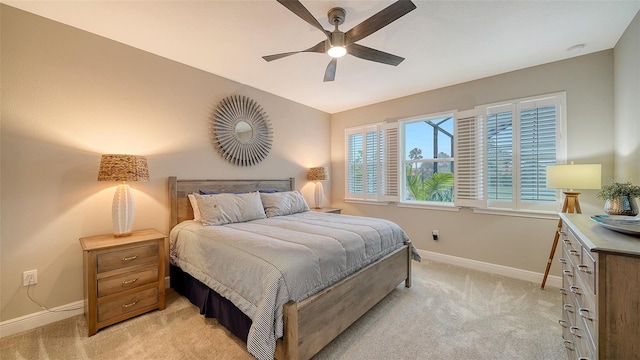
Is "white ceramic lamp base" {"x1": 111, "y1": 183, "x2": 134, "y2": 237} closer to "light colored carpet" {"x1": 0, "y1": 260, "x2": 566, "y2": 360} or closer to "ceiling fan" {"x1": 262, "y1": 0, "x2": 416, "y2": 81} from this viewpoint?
"light colored carpet" {"x1": 0, "y1": 260, "x2": 566, "y2": 360}

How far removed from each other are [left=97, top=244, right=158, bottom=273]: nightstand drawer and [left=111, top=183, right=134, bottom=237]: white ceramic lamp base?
0.25 metres

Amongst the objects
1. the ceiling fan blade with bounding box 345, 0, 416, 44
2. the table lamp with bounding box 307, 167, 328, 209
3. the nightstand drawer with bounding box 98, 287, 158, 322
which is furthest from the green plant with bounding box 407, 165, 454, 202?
the nightstand drawer with bounding box 98, 287, 158, 322

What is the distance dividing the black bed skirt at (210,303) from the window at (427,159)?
312 centimetres

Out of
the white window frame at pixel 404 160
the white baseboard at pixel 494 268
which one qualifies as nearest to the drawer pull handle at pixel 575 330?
the white baseboard at pixel 494 268

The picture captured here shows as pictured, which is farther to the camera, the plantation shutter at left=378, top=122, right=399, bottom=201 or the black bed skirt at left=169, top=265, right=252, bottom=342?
the plantation shutter at left=378, top=122, right=399, bottom=201

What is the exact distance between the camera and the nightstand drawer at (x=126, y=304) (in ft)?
6.60

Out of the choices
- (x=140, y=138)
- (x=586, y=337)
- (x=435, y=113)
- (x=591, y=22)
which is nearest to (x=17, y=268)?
(x=140, y=138)

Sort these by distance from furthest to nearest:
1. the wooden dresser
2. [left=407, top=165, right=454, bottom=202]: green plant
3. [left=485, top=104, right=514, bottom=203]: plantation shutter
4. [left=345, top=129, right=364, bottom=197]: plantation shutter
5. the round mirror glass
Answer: [left=345, top=129, right=364, bottom=197]: plantation shutter → [left=407, top=165, right=454, bottom=202]: green plant → the round mirror glass → [left=485, top=104, right=514, bottom=203]: plantation shutter → the wooden dresser

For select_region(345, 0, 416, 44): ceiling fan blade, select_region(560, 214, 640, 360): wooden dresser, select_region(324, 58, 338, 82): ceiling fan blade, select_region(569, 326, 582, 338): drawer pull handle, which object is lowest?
select_region(569, 326, 582, 338): drawer pull handle

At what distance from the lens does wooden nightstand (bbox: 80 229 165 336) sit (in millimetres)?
1964

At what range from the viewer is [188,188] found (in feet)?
9.82

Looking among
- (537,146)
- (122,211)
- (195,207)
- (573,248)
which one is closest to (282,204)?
(195,207)

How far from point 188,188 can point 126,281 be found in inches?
45.7

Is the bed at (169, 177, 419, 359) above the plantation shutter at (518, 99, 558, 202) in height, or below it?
below
